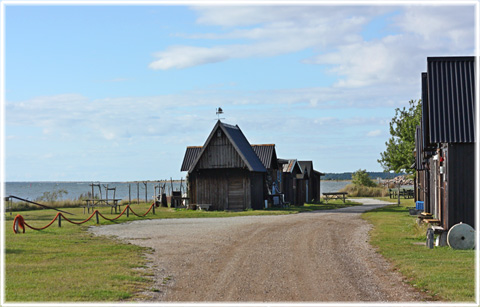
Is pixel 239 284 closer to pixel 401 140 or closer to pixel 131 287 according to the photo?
pixel 131 287

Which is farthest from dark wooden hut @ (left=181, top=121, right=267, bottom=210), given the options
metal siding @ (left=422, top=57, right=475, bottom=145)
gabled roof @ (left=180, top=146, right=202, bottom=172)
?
metal siding @ (left=422, top=57, right=475, bottom=145)

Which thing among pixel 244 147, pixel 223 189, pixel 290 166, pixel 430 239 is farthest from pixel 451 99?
pixel 290 166

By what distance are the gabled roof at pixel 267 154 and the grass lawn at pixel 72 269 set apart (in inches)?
1014

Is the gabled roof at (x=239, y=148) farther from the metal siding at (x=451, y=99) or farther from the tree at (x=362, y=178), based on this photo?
the tree at (x=362, y=178)

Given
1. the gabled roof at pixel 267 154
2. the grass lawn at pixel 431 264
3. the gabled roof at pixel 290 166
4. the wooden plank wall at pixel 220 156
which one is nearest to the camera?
the grass lawn at pixel 431 264

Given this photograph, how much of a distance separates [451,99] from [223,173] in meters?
24.4

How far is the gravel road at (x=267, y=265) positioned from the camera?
38.7ft

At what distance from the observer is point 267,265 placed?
15.3m

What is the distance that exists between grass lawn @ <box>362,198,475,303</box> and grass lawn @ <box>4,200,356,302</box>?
5.80 meters

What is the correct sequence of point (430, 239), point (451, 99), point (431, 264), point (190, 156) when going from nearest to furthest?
point (431, 264) < point (430, 239) < point (451, 99) < point (190, 156)

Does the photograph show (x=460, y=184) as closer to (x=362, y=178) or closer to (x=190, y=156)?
(x=190, y=156)

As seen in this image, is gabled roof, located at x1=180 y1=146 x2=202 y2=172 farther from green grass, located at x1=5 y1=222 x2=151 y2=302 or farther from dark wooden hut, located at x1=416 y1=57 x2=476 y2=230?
dark wooden hut, located at x1=416 y1=57 x2=476 y2=230

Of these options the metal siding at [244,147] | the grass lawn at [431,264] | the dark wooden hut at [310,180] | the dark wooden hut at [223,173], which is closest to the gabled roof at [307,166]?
the dark wooden hut at [310,180]

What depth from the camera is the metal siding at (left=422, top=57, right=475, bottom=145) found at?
63.1 feet
